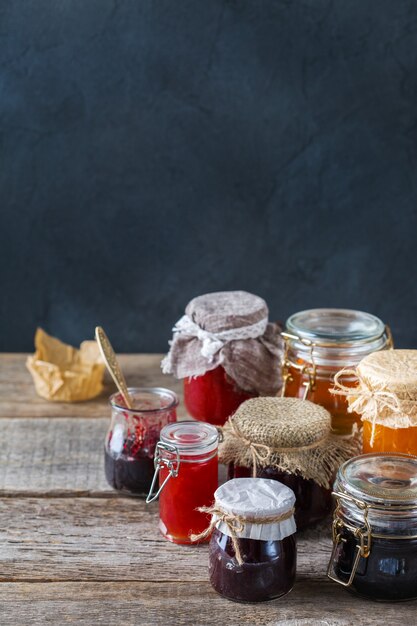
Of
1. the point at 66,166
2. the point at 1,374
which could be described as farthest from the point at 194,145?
the point at 1,374

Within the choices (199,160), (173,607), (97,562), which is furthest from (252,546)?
(199,160)

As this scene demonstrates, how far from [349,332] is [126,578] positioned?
504mm

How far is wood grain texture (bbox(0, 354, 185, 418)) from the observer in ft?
5.18

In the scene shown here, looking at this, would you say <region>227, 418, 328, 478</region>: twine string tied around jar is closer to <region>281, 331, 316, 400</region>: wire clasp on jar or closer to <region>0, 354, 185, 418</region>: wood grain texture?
<region>281, 331, 316, 400</region>: wire clasp on jar

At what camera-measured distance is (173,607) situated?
1005mm

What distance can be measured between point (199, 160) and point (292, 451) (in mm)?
1382

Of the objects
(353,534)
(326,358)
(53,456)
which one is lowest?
(53,456)

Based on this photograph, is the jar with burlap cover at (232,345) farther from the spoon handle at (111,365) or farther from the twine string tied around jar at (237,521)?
the twine string tied around jar at (237,521)

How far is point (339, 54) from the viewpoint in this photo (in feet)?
7.61

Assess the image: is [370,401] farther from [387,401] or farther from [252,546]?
[252,546]

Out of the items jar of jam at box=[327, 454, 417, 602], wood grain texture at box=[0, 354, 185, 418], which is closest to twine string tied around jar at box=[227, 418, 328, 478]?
jar of jam at box=[327, 454, 417, 602]

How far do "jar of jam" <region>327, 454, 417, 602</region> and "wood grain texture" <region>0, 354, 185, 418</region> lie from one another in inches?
22.2

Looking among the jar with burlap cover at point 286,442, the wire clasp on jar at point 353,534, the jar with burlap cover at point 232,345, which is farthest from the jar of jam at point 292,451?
the jar with burlap cover at point 232,345

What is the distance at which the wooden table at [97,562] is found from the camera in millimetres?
993
